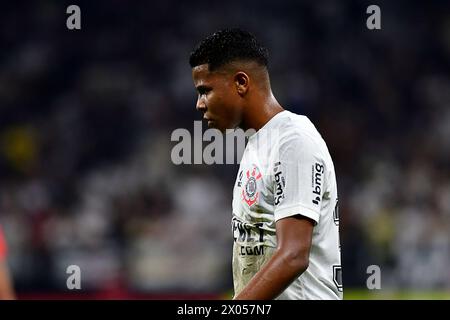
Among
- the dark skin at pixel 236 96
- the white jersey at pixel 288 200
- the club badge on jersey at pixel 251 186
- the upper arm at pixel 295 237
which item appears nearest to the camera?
the upper arm at pixel 295 237

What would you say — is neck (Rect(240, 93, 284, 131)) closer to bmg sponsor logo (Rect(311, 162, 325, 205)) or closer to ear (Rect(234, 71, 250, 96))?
ear (Rect(234, 71, 250, 96))

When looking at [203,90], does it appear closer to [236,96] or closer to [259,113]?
[236,96]

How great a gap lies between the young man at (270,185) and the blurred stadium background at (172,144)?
19.3 feet

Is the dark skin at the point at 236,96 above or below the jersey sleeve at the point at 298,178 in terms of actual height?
above

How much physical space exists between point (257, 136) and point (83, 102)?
8.94 metres

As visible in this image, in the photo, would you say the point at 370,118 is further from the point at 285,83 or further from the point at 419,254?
the point at 419,254

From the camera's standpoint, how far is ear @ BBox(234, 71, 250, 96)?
11.5 feet

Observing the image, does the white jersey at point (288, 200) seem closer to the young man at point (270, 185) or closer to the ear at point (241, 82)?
the young man at point (270, 185)

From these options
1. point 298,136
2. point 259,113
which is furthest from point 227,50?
point 298,136

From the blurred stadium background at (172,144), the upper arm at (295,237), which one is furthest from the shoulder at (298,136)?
the blurred stadium background at (172,144)

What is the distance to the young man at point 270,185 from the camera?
3043 mm

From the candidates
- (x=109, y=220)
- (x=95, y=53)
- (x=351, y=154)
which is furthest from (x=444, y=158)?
(x=95, y=53)
